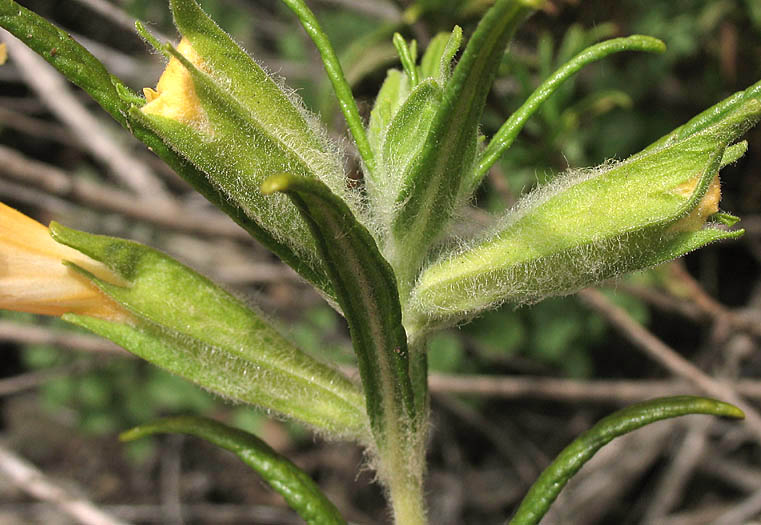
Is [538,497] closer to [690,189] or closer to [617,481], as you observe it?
[690,189]

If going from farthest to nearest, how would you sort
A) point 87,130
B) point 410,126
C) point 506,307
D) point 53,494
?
point 506,307, point 87,130, point 53,494, point 410,126

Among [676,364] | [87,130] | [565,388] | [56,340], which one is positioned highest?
[87,130]

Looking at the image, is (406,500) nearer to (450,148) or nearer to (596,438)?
(596,438)

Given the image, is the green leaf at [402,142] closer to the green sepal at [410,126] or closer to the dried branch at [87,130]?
the green sepal at [410,126]

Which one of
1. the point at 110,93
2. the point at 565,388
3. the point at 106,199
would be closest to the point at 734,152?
the point at 110,93

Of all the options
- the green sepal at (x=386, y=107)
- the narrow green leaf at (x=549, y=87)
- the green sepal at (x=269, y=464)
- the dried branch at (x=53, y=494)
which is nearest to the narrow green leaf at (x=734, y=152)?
the narrow green leaf at (x=549, y=87)

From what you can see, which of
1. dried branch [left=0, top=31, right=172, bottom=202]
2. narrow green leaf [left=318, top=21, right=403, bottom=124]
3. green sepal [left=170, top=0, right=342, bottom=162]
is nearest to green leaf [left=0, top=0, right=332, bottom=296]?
green sepal [left=170, top=0, right=342, bottom=162]

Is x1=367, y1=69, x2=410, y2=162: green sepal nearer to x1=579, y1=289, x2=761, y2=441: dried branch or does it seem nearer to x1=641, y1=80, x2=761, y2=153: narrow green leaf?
x1=641, y1=80, x2=761, y2=153: narrow green leaf
